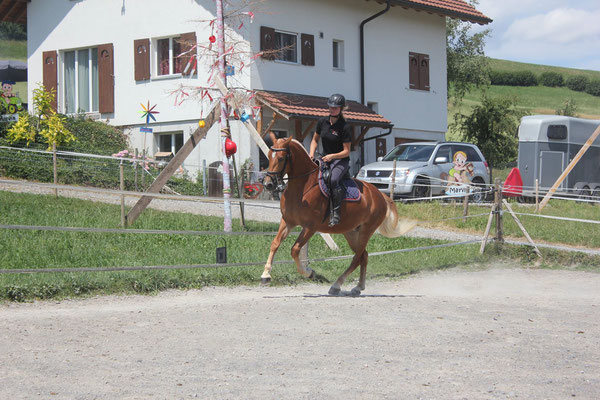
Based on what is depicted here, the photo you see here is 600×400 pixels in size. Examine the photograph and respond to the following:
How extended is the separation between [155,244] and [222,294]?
11.3 ft

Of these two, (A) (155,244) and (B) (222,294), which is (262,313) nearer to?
(B) (222,294)

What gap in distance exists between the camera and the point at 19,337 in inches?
288

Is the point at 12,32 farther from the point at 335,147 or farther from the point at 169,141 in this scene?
the point at 335,147

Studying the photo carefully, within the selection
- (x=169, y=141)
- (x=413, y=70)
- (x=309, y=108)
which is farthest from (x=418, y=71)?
(x=169, y=141)

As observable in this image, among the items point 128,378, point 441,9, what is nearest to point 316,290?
point 128,378

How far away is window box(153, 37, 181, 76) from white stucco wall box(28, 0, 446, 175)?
369 millimetres

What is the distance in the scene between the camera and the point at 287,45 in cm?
2783

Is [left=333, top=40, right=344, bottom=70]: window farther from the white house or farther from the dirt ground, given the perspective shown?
the dirt ground

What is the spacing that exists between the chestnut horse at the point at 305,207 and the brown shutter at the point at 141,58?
17622 mm

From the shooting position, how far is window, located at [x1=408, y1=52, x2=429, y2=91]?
3294cm

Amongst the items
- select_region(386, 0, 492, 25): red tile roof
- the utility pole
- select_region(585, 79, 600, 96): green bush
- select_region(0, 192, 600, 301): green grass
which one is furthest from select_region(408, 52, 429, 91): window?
select_region(585, 79, 600, 96): green bush

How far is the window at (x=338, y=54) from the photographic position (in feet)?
98.6

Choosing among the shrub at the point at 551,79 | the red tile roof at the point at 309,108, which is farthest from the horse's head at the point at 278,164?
the shrub at the point at 551,79

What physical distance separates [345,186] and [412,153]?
1450cm
